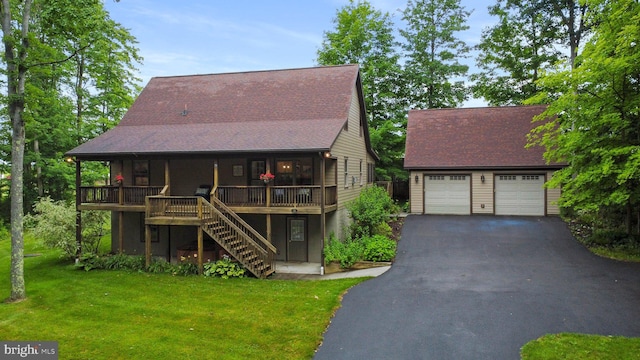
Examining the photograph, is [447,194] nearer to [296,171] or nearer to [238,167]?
[296,171]

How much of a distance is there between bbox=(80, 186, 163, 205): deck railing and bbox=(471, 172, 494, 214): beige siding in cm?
1490

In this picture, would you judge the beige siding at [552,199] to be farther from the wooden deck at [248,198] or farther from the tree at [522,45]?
the wooden deck at [248,198]

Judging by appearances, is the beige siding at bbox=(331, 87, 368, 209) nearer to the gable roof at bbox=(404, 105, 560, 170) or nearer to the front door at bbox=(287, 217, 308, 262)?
the front door at bbox=(287, 217, 308, 262)

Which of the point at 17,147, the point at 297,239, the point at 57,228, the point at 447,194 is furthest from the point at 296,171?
Result: the point at 57,228

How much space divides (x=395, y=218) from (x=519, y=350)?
40.2 feet

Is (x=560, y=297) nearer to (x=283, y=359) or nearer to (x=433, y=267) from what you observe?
(x=433, y=267)

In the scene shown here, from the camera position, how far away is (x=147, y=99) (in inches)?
759

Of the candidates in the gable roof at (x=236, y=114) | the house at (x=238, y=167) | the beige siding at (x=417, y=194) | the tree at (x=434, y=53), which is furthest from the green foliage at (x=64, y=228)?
the tree at (x=434, y=53)

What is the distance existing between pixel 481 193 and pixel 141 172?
1631 centimetres

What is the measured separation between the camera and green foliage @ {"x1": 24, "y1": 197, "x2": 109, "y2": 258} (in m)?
15.2

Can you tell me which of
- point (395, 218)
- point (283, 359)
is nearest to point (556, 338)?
point (283, 359)

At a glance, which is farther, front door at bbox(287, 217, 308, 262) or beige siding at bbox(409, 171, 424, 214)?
beige siding at bbox(409, 171, 424, 214)

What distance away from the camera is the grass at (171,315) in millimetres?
7680

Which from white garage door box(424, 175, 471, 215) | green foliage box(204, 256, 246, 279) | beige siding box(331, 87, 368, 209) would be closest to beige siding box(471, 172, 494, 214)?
white garage door box(424, 175, 471, 215)
